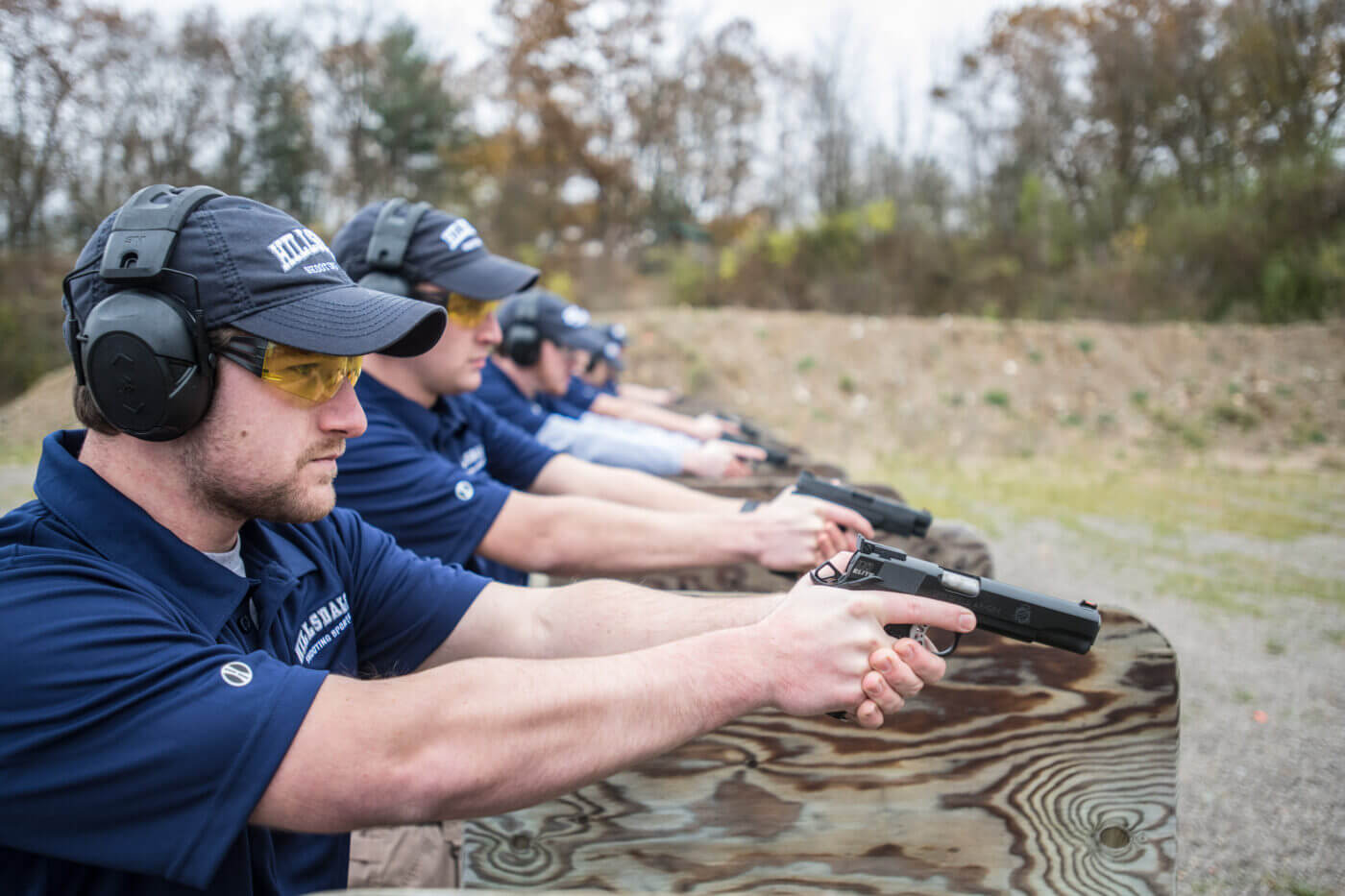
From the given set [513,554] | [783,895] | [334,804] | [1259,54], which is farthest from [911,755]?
[1259,54]

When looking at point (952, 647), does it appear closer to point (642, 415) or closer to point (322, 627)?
point (322, 627)

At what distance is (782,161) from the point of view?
25.5 m

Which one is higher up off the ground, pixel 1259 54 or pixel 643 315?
pixel 1259 54

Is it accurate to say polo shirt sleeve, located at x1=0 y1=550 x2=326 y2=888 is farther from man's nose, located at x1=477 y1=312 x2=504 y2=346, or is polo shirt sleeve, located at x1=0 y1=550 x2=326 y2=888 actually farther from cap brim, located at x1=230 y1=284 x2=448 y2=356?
man's nose, located at x1=477 y1=312 x2=504 y2=346

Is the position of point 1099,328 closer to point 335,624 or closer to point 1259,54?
point 1259,54

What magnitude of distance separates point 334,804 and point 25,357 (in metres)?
16.5

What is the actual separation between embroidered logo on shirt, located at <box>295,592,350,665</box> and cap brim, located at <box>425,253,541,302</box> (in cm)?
126

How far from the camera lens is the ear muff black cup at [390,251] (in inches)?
99.1

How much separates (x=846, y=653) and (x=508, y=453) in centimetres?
204

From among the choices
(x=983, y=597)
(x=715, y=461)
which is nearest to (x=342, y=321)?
(x=983, y=597)

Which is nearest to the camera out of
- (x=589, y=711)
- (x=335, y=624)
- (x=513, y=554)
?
(x=589, y=711)

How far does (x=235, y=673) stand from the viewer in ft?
3.50

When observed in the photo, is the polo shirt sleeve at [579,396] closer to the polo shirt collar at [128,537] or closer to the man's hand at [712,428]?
the man's hand at [712,428]

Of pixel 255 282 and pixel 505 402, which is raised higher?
pixel 255 282
